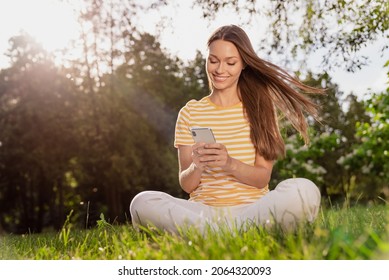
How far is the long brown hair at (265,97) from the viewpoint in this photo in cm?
474

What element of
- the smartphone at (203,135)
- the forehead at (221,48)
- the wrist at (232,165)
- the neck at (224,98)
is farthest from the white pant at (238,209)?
the forehead at (221,48)

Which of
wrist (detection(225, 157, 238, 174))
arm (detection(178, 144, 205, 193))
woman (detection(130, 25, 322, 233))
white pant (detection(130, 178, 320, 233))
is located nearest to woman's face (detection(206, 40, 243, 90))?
woman (detection(130, 25, 322, 233))

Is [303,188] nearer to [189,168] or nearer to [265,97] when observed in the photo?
[189,168]

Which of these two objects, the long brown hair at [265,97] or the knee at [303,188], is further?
the long brown hair at [265,97]

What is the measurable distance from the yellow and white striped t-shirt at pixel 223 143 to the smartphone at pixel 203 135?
16.7 inches

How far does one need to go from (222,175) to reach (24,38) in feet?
64.2

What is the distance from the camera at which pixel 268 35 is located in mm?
10523

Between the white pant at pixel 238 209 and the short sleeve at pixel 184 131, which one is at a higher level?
the short sleeve at pixel 184 131

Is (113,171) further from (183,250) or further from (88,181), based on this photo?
(183,250)

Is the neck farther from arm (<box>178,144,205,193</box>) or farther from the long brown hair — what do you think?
arm (<box>178,144,205,193</box>)

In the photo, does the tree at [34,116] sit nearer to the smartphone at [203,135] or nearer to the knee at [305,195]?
the smartphone at [203,135]

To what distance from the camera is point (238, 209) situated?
4.56 metres

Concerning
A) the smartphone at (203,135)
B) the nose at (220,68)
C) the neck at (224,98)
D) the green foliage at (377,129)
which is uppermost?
the nose at (220,68)

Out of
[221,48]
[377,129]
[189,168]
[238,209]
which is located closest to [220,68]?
[221,48]
